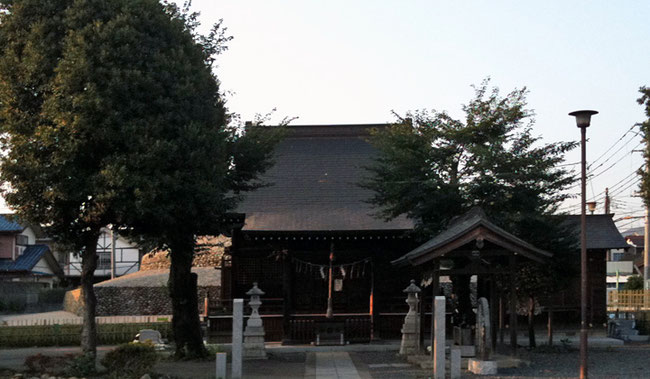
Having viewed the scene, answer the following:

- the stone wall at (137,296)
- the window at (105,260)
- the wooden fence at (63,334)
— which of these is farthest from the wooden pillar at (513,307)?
the window at (105,260)

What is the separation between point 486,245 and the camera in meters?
18.2

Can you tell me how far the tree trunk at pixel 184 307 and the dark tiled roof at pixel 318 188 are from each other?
15.5ft

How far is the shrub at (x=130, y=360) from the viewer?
15.1m

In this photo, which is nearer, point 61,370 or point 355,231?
point 61,370

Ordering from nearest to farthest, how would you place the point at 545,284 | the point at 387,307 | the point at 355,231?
the point at 545,284 < the point at 355,231 < the point at 387,307

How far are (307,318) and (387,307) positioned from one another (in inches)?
117

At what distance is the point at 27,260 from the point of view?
4891 centimetres

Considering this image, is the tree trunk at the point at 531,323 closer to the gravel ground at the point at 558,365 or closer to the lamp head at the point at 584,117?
the gravel ground at the point at 558,365

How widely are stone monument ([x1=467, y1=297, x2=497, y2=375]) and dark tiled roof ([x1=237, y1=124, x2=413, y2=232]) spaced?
8248 mm

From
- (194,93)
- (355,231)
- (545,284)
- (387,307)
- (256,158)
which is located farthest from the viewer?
(387,307)

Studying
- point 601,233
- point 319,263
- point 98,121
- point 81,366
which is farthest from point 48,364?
point 601,233

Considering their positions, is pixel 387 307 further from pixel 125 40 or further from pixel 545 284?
pixel 125 40

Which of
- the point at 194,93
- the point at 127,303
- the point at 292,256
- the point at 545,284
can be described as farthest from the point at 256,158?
the point at 127,303

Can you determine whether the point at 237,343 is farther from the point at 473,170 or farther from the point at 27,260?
the point at 27,260
